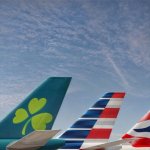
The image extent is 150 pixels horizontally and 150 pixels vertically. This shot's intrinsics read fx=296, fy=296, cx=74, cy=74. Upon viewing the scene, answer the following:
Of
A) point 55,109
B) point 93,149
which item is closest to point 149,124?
point 93,149

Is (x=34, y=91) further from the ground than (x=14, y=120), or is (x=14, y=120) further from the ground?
(x=34, y=91)

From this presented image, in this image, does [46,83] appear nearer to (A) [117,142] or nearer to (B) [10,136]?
(B) [10,136]

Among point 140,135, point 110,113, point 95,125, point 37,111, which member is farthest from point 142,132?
point 37,111

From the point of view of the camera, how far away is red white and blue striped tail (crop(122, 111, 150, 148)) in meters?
24.8

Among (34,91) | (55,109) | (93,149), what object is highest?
(34,91)

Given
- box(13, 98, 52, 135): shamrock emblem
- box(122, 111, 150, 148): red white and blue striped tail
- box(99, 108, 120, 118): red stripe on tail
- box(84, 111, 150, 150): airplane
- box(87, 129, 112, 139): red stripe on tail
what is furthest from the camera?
box(122, 111, 150, 148): red white and blue striped tail

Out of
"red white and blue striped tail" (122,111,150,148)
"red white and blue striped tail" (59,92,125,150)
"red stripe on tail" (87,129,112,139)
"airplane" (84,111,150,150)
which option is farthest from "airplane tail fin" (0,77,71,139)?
"red white and blue striped tail" (122,111,150,148)

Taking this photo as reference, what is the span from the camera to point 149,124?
25453mm

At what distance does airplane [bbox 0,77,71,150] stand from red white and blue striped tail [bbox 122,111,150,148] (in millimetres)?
10459

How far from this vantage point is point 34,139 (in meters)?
12.4

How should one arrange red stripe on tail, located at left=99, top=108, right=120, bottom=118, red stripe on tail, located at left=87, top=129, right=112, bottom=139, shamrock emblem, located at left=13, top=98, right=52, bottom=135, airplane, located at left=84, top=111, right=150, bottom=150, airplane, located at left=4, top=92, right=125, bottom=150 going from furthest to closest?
airplane, located at left=84, top=111, right=150, bottom=150, red stripe on tail, located at left=99, top=108, right=120, bottom=118, red stripe on tail, located at left=87, top=129, right=112, bottom=139, airplane, located at left=4, top=92, right=125, bottom=150, shamrock emblem, located at left=13, top=98, right=52, bottom=135

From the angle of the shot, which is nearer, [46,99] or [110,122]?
[46,99]

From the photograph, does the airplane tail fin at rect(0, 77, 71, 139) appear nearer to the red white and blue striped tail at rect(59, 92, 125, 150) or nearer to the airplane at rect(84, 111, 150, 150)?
the red white and blue striped tail at rect(59, 92, 125, 150)

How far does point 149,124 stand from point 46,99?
1187cm
